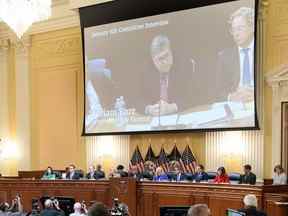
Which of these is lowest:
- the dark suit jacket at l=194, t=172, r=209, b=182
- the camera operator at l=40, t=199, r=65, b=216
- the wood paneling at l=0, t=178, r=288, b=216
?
the wood paneling at l=0, t=178, r=288, b=216

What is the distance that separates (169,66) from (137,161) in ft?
9.75

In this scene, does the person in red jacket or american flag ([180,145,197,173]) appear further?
american flag ([180,145,197,173])

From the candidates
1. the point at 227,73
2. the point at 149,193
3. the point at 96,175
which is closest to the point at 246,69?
the point at 227,73

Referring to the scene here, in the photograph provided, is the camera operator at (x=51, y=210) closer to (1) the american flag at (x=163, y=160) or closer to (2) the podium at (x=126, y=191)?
(2) the podium at (x=126, y=191)

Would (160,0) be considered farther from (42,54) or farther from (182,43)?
(42,54)

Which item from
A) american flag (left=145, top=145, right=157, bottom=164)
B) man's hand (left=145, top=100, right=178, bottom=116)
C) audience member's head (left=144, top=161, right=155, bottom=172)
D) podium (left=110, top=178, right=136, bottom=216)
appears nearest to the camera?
podium (left=110, top=178, right=136, bottom=216)

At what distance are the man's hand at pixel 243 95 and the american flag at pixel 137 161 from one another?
357cm

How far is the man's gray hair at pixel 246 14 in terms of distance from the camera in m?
13.1

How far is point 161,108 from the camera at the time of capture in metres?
15.0

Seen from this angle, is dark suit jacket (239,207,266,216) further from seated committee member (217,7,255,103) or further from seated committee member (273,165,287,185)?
seated committee member (217,7,255,103)

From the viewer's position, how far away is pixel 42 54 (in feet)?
61.6

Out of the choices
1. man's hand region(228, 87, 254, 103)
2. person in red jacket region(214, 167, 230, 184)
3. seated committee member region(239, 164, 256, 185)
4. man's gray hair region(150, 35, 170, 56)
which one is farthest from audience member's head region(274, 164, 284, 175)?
man's gray hair region(150, 35, 170, 56)

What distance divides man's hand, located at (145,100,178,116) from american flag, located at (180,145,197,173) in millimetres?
1113

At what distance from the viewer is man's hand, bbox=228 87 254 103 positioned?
1309cm
